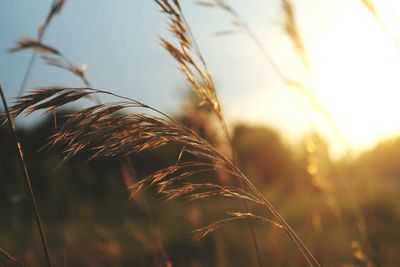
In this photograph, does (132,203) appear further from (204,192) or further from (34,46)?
(204,192)

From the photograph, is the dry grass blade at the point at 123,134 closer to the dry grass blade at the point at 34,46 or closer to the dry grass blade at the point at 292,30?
the dry grass blade at the point at 34,46

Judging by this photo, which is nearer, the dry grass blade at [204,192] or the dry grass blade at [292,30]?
the dry grass blade at [204,192]

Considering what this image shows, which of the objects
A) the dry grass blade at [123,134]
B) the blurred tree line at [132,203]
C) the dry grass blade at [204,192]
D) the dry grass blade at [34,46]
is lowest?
the blurred tree line at [132,203]

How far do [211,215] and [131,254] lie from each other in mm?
3847

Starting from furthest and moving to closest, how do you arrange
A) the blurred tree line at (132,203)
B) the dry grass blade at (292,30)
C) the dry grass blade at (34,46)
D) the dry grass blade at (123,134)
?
the blurred tree line at (132,203)
the dry grass blade at (292,30)
the dry grass blade at (34,46)
the dry grass blade at (123,134)

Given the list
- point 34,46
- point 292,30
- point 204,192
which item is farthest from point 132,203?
point 204,192

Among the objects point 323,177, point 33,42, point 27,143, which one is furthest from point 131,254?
point 27,143

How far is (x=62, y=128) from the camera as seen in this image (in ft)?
4.24

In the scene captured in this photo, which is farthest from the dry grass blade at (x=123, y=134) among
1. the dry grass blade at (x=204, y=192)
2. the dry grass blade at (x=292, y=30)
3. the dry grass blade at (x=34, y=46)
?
the dry grass blade at (x=292, y=30)

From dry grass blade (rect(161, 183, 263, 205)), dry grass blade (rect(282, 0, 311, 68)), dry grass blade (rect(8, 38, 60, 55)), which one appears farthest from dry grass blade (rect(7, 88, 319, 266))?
dry grass blade (rect(282, 0, 311, 68))

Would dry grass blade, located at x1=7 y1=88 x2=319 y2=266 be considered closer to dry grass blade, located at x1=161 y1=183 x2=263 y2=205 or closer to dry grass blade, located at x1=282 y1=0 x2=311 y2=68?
dry grass blade, located at x1=161 y1=183 x2=263 y2=205

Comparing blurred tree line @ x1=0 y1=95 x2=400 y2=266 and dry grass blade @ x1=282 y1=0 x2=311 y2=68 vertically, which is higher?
dry grass blade @ x1=282 y1=0 x2=311 y2=68

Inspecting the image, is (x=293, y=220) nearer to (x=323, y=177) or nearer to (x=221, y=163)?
(x=323, y=177)

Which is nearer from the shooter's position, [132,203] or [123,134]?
[123,134]
